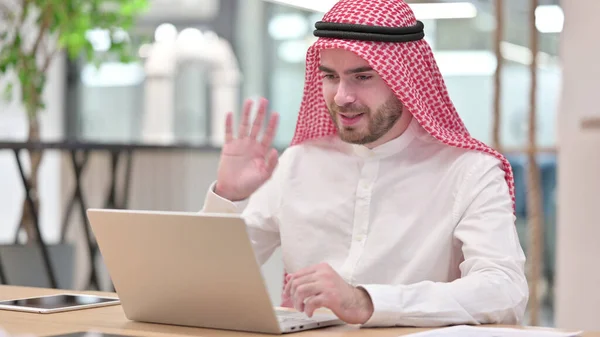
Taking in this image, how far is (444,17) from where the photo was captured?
18.0 ft

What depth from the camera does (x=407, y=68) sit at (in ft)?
7.51

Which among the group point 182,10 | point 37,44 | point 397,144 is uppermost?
point 182,10

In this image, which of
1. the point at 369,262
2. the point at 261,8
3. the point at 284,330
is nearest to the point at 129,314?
the point at 284,330

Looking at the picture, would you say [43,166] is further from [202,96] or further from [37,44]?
[37,44]

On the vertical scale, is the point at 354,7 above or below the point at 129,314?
above

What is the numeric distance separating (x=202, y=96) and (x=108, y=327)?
15.8 ft

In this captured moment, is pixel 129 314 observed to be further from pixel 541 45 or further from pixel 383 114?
pixel 541 45

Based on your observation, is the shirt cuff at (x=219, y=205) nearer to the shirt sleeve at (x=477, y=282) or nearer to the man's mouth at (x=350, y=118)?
the man's mouth at (x=350, y=118)

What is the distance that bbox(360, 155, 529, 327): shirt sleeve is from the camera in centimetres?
188

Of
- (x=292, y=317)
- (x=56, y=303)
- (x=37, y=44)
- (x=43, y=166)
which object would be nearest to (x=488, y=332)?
(x=292, y=317)

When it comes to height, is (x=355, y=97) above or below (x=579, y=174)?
above

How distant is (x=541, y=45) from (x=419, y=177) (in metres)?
3.05

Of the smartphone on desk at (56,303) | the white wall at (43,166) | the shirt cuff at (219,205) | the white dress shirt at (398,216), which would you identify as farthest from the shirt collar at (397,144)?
the white wall at (43,166)

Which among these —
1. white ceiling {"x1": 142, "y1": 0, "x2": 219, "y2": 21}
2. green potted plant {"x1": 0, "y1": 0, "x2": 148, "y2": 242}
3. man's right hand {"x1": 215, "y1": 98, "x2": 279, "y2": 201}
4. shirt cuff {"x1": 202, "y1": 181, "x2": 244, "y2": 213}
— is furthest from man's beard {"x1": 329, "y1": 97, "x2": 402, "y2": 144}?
white ceiling {"x1": 142, "y1": 0, "x2": 219, "y2": 21}
